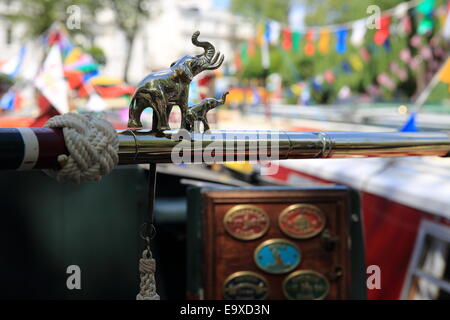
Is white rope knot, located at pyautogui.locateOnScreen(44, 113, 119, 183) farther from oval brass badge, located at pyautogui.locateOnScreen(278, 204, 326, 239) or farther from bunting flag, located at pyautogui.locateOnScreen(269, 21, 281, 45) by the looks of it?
bunting flag, located at pyautogui.locateOnScreen(269, 21, 281, 45)

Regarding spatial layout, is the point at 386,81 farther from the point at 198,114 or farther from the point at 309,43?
the point at 198,114

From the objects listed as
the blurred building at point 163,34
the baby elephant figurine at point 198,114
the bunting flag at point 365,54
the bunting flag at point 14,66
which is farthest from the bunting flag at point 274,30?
the blurred building at point 163,34

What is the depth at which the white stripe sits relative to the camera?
813mm

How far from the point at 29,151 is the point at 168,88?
12.4 inches

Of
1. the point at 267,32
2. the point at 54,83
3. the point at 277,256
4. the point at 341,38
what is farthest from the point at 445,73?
the point at 267,32

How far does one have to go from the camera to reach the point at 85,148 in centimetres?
85

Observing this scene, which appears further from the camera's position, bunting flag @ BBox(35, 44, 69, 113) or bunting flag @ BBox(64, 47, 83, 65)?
bunting flag @ BBox(64, 47, 83, 65)

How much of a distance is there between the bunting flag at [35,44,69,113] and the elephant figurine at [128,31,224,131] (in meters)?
3.63

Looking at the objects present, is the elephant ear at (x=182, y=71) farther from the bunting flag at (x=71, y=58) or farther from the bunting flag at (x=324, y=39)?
the bunting flag at (x=324, y=39)

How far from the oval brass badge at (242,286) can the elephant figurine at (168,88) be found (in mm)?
1141

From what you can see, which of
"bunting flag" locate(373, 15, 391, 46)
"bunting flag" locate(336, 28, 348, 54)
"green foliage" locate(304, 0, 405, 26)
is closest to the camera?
"bunting flag" locate(373, 15, 391, 46)

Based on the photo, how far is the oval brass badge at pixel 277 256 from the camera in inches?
81.4

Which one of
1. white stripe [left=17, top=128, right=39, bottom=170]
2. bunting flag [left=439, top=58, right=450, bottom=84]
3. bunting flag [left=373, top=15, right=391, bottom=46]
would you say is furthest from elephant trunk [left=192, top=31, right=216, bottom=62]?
bunting flag [left=373, top=15, right=391, bottom=46]

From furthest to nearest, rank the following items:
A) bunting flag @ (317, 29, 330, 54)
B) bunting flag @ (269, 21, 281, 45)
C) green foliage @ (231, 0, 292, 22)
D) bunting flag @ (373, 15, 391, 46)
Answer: green foliage @ (231, 0, 292, 22), bunting flag @ (269, 21, 281, 45), bunting flag @ (317, 29, 330, 54), bunting flag @ (373, 15, 391, 46)
